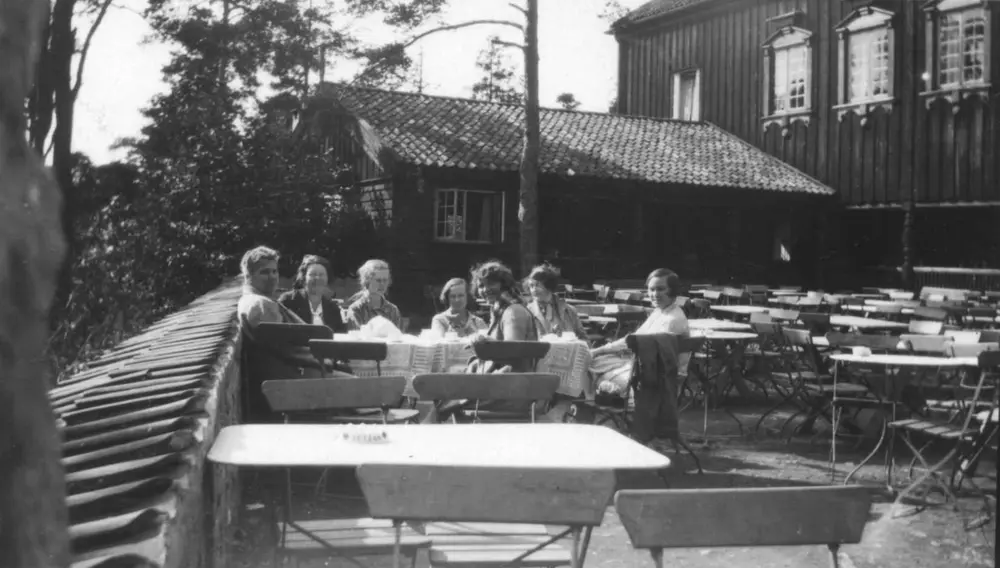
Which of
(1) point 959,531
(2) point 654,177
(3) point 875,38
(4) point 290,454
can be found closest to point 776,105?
(3) point 875,38

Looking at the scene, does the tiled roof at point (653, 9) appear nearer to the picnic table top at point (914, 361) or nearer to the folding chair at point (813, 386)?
the folding chair at point (813, 386)

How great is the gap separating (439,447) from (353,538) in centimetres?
45

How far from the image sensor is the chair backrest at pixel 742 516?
256 cm

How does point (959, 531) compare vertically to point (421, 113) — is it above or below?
below

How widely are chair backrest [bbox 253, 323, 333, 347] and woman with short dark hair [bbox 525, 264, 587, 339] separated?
226 cm

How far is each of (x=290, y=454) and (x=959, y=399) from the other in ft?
16.1

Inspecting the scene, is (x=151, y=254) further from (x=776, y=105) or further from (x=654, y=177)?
(x=776, y=105)

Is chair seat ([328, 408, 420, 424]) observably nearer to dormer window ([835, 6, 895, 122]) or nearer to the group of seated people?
the group of seated people

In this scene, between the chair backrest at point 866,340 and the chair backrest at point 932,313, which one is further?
the chair backrest at point 932,313

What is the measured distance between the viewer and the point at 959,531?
5.67 metres

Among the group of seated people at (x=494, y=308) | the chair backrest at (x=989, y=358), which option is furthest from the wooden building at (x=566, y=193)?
the chair backrest at (x=989, y=358)

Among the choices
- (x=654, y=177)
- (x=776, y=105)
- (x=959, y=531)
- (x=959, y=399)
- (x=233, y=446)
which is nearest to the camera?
(x=233, y=446)

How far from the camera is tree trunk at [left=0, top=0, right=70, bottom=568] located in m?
0.50

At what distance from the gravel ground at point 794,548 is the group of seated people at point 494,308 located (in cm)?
94
